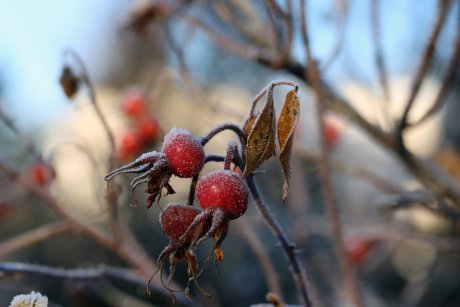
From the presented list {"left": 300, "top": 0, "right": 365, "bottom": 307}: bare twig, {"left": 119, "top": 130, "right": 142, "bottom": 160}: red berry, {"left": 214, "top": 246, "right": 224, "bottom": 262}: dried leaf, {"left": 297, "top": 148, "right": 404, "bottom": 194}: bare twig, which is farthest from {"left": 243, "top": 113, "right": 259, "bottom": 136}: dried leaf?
{"left": 119, "top": 130, "right": 142, "bottom": 160}: red berry

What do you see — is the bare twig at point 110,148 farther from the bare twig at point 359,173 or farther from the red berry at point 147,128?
the red berry at point 147,128

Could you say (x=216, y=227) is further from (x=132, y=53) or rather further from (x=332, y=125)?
(x=132, y=53)

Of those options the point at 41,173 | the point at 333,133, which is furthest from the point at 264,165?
the point at 41,173

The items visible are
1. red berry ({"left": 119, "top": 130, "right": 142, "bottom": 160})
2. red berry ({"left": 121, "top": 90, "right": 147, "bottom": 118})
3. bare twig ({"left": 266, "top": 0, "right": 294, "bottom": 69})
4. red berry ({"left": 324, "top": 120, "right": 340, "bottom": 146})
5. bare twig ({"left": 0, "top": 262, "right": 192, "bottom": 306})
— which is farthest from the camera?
red berry ({"left": 324, "top": 120, "right": 340, "bottom": 146})

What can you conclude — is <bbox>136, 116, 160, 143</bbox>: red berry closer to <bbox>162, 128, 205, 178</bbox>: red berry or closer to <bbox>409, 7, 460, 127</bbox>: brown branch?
<bbox>409, 7, 460, 127</bbox>: brown branch

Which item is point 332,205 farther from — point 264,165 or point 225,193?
point 264,165
